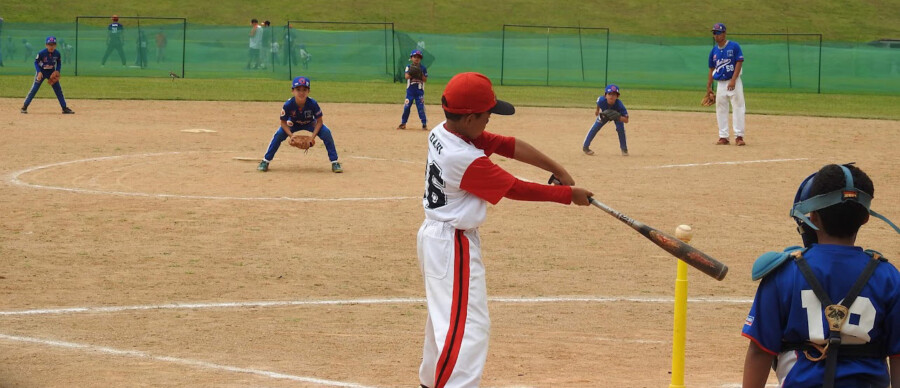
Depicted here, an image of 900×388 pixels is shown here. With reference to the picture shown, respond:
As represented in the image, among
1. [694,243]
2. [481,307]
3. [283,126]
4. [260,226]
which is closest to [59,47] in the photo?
[283,126]

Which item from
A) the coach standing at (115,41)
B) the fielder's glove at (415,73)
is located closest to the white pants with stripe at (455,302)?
the fielder's glove at (415,73)

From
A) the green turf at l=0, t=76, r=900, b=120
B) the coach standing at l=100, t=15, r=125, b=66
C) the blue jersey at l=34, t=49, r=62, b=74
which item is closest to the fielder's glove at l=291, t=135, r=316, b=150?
the blue jersey at l=34, t=49, r=62, b=74

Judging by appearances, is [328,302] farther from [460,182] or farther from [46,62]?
[46,62]

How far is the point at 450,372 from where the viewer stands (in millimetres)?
6121

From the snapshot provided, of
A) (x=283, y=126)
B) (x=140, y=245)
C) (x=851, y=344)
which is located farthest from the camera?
(x=283, y=126)

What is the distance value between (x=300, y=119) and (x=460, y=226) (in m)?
11.5

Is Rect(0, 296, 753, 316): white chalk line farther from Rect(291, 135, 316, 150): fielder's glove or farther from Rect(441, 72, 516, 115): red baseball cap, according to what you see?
Rect(291, 135, 316, 150): fielder's glove

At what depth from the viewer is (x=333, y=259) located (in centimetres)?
1161

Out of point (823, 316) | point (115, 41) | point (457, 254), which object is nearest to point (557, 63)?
point (115, 41)

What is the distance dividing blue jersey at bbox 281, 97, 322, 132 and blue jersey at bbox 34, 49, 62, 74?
39.1 ft

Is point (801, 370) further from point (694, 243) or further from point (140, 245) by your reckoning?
point (140, 245)

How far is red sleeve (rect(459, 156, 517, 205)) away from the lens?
246 inches

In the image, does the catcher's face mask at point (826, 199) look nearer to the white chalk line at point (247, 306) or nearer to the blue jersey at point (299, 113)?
the white chalk line at point (247, 306)

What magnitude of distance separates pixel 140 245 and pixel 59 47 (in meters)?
35.6
